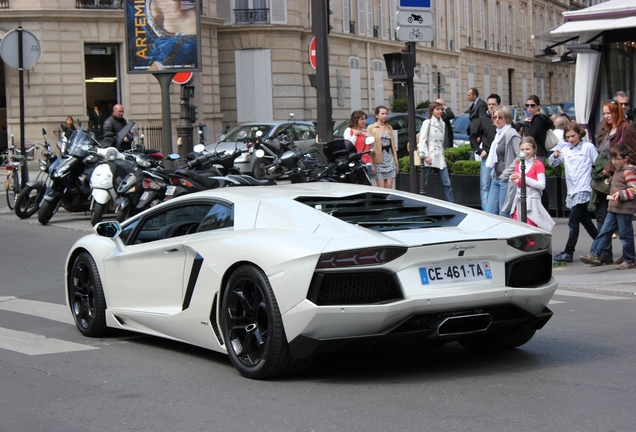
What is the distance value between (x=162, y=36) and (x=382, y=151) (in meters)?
4.76

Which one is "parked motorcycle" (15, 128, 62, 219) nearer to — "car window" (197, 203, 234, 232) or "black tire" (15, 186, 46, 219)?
"black tire" (15, 186, 46, 219)

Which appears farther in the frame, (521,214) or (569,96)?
(569,96)

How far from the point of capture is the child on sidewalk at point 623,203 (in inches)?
434

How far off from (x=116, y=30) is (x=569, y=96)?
53.6m

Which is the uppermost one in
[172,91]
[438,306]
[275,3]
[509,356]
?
[275,3]

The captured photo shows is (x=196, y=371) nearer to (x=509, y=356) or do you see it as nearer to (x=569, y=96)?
(x=509, y=356)

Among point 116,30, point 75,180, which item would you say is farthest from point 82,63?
point 75,180

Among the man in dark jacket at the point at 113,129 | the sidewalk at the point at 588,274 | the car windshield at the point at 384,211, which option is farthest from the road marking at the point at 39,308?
the man in dark jacket at the point at 113,129

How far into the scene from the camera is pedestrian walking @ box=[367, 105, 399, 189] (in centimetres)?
1688

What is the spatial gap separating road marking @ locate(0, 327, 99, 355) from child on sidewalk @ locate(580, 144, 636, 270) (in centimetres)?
593

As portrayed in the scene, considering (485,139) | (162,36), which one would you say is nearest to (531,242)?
(485,139)

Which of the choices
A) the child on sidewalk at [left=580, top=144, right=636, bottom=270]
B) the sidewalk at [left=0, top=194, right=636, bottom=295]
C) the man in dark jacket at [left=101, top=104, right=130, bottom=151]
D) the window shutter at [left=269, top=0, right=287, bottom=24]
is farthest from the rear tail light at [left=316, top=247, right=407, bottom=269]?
the window shutter at [left=269, top=0, right=287, bottom=24]

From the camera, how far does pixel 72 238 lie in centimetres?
1530

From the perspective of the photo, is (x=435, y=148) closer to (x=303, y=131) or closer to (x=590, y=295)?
(x=590, y=295)
